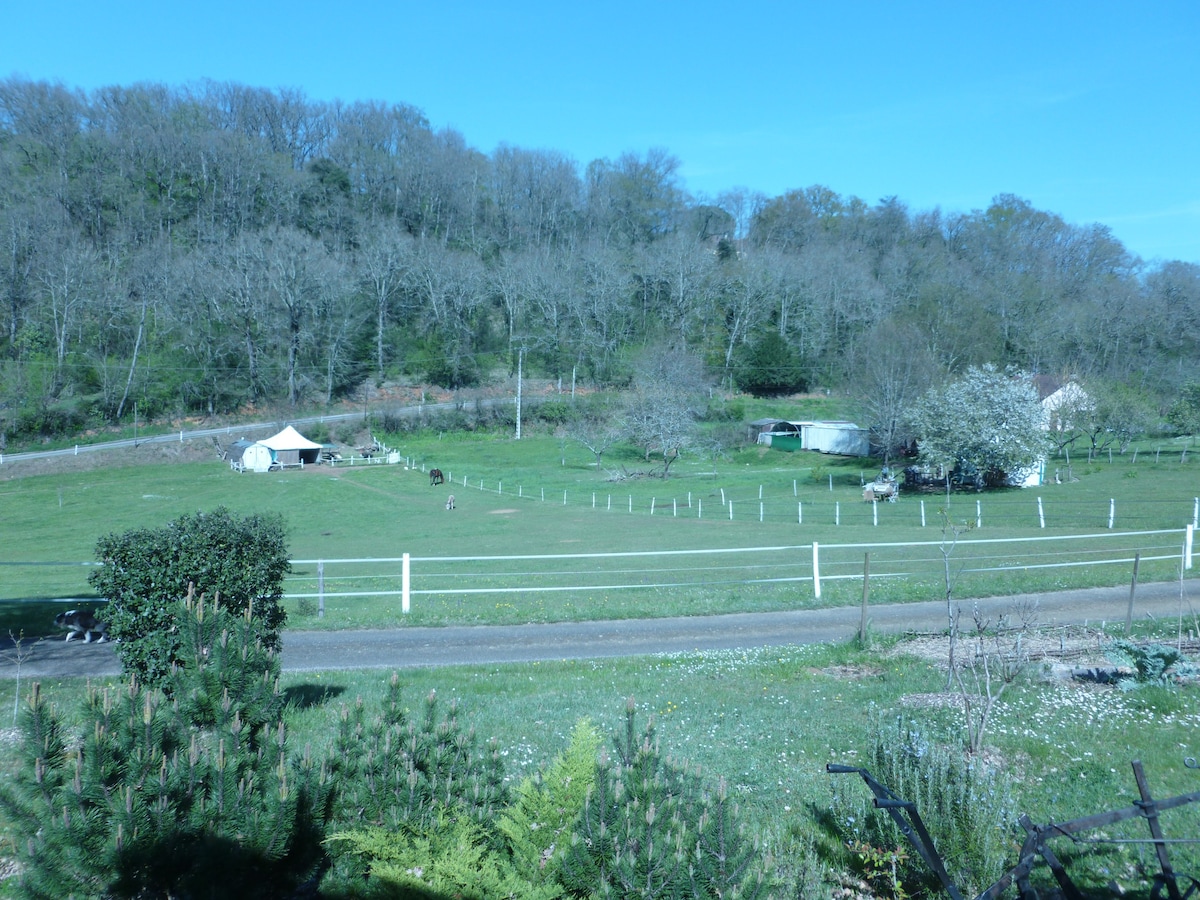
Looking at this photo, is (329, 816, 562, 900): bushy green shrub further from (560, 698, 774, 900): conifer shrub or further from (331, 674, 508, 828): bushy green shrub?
(560, 698, 774, 900): conifer shrub

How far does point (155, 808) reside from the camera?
333 centimetres

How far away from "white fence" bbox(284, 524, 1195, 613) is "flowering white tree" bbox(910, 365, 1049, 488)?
20.5 metres

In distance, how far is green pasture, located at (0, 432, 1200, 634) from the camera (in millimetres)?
15711

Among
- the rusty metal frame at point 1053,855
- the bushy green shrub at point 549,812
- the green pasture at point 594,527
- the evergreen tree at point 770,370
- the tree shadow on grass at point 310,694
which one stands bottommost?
the green pasture at point 594,527

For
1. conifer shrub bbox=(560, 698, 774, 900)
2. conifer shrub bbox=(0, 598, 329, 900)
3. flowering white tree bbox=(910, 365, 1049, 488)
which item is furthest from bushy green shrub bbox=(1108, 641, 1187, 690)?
flowering white tree bbox=(910, 365, 1049, 488)

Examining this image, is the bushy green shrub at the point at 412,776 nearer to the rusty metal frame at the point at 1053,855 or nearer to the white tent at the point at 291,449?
the rusty metal frame at the point at 1053,855

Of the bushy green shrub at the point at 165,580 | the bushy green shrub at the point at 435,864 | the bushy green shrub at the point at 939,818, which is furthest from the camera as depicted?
the bushy green shrub at the point at 165,580

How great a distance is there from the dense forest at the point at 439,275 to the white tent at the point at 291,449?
58.9 feet

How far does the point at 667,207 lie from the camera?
11681cm

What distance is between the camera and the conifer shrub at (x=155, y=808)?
10.7ft

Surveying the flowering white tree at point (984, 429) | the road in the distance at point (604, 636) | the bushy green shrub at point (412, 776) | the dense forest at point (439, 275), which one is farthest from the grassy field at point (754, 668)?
the dense forest at point (439, 275)

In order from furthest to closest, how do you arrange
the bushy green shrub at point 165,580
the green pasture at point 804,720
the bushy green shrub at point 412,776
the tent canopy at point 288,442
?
the tent canopy at point 288,442
the bushy green shrub at point 165,580
the green pasture at point 804,720
the bushy green shrub at point 412,776

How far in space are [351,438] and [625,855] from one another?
228ft

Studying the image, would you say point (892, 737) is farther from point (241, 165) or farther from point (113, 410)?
point (241, 165)
